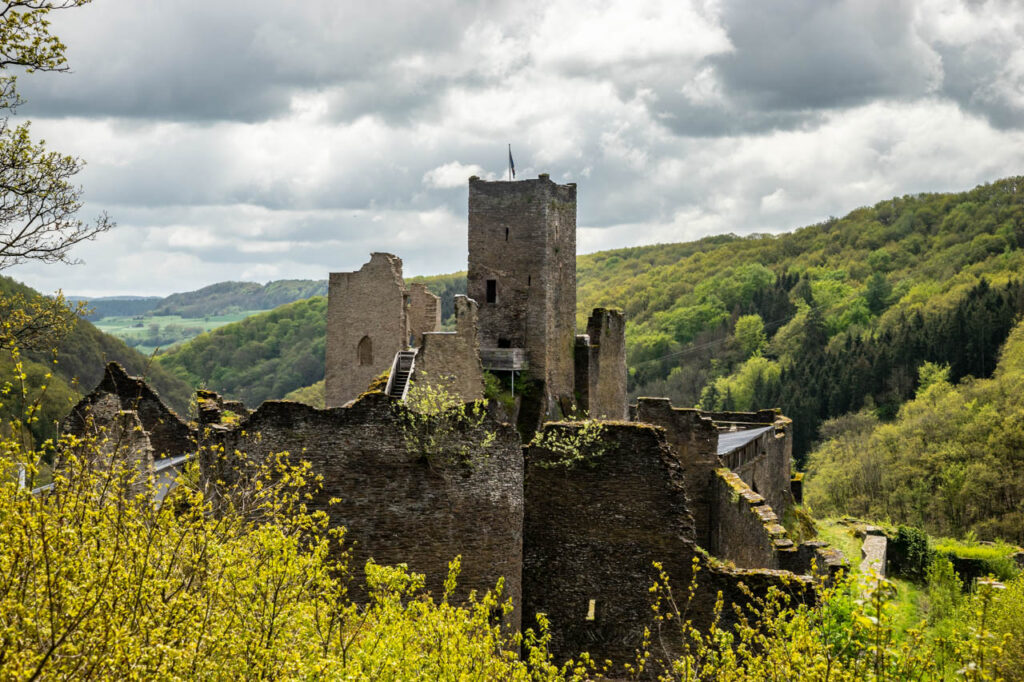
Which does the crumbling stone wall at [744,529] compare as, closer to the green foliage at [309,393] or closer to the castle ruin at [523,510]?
the castle ruin at [523,510]

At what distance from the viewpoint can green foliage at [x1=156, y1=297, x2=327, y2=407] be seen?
100500mm

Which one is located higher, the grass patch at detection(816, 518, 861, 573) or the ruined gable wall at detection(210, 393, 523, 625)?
the ruined gable wall at detection(210, 393, 523, 625)

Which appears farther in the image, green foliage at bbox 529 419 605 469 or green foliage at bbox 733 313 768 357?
green foliage at bbox 733 313 768 357

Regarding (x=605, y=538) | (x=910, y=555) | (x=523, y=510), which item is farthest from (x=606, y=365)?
(x=523, y=510)

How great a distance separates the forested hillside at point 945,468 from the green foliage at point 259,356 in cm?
5250

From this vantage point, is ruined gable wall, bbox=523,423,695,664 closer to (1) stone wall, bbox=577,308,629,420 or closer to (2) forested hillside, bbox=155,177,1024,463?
(1) stone wall, bbox=577,308,629,420

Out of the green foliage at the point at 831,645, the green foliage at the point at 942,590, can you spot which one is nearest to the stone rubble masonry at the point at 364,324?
the green foliage at the point at 831,645

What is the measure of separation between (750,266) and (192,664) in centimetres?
14439

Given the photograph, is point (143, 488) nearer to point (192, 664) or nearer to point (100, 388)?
point (100, 388)

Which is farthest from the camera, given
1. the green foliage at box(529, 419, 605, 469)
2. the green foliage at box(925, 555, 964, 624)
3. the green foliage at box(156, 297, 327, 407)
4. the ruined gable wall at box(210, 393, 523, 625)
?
the green foliage at box(156, 297, 327, 407)

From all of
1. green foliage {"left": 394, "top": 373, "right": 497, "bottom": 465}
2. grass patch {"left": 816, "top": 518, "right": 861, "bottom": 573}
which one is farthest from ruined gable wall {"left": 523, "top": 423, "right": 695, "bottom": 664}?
grass patch {"left": 816, "top": 518, "right": 861, "bottom": 573}

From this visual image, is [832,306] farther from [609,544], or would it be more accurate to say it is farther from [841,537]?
[609,544]

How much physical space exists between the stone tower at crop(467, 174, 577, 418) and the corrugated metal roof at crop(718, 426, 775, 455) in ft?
18.2

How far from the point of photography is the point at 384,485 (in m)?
14.6
